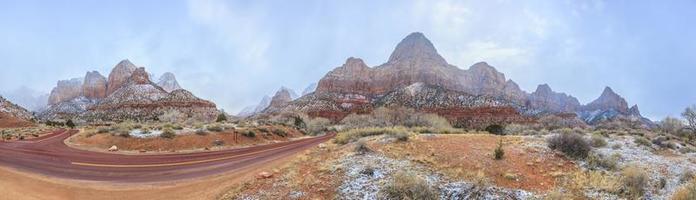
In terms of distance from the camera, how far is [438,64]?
7505 inches

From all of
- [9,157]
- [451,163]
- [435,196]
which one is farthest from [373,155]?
[9,157]

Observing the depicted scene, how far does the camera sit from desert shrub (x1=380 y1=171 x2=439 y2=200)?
422 inches

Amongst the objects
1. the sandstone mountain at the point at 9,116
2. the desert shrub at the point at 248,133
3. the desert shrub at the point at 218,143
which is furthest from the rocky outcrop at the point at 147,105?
the desert shrub at the point at 218,143

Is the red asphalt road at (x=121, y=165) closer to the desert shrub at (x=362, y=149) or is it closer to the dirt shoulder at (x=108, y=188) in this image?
the dirt shoulder at (x=108, y=188)

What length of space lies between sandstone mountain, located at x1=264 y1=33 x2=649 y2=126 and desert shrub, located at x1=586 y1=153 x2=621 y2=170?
68.2 metres

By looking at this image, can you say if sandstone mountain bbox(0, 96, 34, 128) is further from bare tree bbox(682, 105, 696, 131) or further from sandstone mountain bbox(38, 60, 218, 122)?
bare tree bbox(682, 105, 696, 131)

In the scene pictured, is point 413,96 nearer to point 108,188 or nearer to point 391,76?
point 391,76

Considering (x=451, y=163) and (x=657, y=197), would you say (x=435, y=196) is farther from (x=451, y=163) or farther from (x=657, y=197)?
(x=657, y=197)

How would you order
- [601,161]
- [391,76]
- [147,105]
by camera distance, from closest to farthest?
[601,161] → [147,105] → [391,76]

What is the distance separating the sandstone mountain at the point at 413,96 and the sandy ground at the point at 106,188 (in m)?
75.5

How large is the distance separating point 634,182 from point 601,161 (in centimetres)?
347

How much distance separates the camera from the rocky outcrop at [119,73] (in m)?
182

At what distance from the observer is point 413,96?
114 m

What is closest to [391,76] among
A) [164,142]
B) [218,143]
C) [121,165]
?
[218,143]
